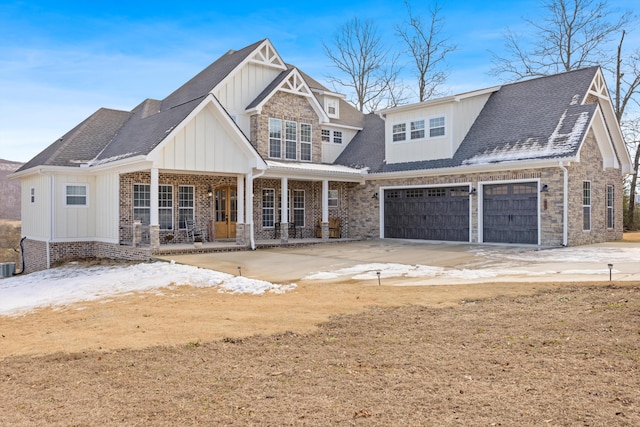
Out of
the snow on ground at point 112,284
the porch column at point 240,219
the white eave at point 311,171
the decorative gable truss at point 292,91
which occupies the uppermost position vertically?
the decorative gable truss at point 292,91

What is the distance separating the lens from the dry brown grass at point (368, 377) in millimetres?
4082

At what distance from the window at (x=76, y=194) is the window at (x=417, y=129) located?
1265cm

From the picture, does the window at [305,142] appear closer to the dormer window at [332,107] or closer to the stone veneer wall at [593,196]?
the dormer window at [332,107]

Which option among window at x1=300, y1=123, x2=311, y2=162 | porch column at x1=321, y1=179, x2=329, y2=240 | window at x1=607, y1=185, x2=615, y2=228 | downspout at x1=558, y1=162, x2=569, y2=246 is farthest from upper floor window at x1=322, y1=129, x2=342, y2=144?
window at x1=607, y1=185, x2=615, y2=228

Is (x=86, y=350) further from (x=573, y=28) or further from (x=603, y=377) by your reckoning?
(x=573, y=28)

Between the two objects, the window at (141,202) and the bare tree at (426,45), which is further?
the bare tree at (426,45)

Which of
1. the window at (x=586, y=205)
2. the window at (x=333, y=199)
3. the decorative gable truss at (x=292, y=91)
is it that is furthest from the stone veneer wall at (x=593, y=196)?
the decorative gable truss at (x=292, y=91)

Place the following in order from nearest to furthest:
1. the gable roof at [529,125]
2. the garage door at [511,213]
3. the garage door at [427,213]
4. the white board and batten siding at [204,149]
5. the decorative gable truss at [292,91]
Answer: the white board and batten siding at [204,149] → the gable roof at [529,125] → the garage door at [511,213] → the garage door at [427,213] → the decorative gable truss at [292,91]

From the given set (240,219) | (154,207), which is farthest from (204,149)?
(240,219)

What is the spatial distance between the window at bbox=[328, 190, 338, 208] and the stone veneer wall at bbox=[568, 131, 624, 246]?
9.94 m

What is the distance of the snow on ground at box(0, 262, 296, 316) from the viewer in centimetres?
1054

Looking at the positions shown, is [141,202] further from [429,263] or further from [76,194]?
[429,263]

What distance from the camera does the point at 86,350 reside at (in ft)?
20.6

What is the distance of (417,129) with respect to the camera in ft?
68.4
